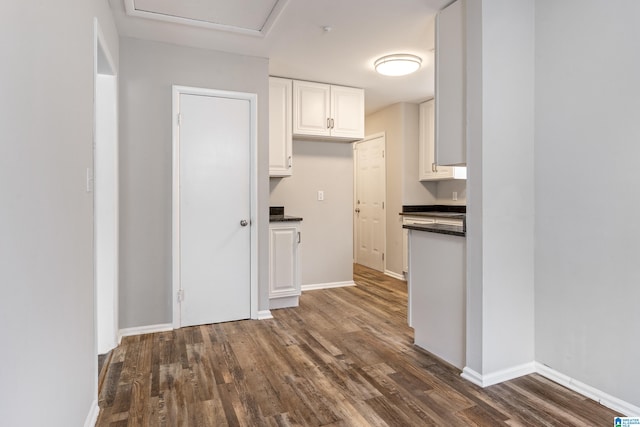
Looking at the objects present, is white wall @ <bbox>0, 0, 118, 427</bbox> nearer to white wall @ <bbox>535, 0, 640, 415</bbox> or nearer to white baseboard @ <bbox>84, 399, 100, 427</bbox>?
white baseboard @ <bbox>84, 399, 100, 427</bbox>

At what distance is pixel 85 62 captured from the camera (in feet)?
6.00

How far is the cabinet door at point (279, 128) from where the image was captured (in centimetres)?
405

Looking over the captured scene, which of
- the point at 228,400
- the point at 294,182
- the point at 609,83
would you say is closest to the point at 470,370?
the point at 228,400

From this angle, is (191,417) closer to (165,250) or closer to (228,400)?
(228,400)

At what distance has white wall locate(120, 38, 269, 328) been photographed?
310 cm

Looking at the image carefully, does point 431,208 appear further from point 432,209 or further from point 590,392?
point 590,392

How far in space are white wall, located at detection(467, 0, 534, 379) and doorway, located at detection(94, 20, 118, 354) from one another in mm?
2560

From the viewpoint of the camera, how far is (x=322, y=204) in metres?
4.78

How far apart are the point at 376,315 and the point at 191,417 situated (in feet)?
6.82

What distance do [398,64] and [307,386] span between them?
2.92m

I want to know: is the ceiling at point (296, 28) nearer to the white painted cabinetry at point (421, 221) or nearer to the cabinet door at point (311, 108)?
the cabinet door at point (311, 108)

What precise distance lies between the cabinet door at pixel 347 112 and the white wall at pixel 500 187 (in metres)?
2.22

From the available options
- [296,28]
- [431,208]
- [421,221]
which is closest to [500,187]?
[296,28]

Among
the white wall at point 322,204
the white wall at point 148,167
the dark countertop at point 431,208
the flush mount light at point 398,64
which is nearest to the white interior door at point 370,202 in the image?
the dark countertop at point 431,208
